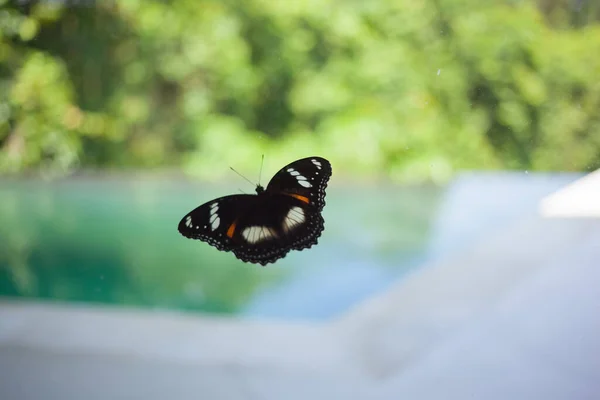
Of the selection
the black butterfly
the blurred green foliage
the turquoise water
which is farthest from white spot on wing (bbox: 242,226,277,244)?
the turquoise water

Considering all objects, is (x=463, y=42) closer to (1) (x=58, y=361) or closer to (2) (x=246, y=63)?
(2) (x=246, y=63)

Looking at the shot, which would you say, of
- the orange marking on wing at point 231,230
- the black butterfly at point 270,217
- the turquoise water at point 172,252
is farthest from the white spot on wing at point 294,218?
the turquoise water at point 172,252

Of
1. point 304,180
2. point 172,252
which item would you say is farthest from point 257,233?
point 172,252

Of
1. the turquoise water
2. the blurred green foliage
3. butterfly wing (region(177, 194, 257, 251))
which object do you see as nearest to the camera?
butterfly wing (region(177, 194, 257, 251))

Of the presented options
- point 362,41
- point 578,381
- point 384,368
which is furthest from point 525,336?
point 362,41

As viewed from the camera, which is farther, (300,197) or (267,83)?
(267,83)

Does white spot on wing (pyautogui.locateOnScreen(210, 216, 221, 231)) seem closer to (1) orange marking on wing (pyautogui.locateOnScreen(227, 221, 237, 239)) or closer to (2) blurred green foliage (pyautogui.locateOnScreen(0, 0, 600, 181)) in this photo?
(1) orange marking on wing (pyautogui.locateOnScreen(227, 221, 237, 239))

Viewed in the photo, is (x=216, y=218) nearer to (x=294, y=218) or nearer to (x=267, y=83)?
(x=294, y=218)
